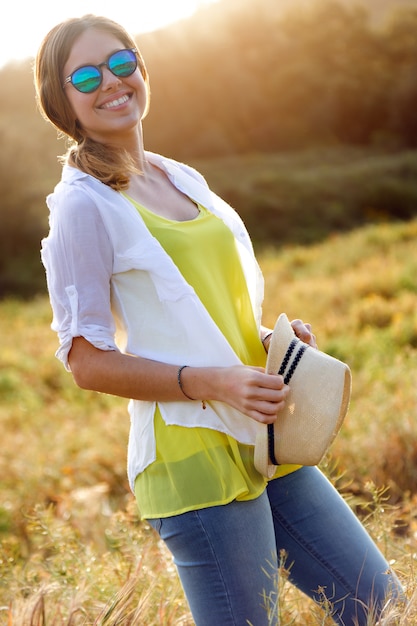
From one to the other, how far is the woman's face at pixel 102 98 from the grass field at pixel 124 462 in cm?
124

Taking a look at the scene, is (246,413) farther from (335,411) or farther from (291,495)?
(291,495)

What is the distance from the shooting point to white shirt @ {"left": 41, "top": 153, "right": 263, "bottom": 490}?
1.76 metres

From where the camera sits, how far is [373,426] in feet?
15.1

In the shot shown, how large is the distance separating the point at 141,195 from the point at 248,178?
88.0 feet

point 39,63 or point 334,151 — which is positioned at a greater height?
point 39,63

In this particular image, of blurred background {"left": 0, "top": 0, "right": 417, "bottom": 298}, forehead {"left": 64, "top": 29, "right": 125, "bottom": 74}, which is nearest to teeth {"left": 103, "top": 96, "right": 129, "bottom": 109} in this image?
forehead {"left": 64, "top": 29, "right": 125, "bottom": 74}

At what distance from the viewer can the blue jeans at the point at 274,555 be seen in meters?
1.73

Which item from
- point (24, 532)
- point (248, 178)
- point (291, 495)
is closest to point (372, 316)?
point (24, 532)

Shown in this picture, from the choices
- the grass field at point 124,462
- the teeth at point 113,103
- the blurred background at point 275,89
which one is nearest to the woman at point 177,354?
the teeth at point 113,103

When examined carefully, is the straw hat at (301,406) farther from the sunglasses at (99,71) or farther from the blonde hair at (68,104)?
the sunglasses at (99,71)

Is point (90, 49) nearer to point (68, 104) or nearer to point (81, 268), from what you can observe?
point (68, 104)

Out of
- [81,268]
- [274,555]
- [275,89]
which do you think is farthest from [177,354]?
[275,89]

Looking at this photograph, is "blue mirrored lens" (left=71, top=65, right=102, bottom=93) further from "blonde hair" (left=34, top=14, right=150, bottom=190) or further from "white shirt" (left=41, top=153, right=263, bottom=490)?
"white shirt" (left=41, top=153, right=263, bottom=490)

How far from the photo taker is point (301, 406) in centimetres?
177
